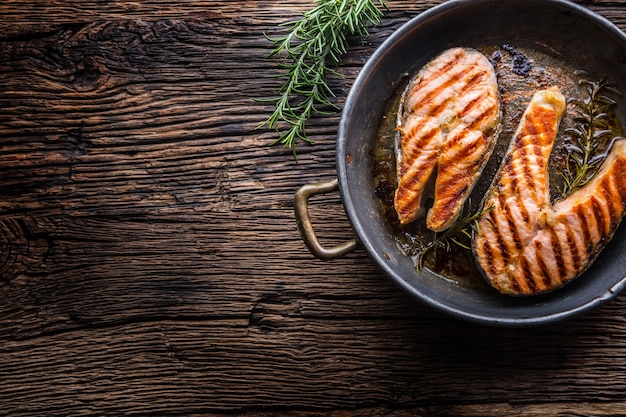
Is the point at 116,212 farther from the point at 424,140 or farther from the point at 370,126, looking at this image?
the point at 424,140

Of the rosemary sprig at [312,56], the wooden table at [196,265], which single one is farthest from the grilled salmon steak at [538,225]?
the rosemary sprig at [312,56]

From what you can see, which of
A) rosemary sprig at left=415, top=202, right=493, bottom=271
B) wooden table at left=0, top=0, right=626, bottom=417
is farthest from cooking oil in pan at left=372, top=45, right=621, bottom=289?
wooden table at left=0, top=0, right=626, bottom=417

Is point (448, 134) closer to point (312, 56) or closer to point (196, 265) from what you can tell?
point (312, 56)

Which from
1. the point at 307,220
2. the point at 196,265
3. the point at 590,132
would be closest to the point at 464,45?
the point at 590,132

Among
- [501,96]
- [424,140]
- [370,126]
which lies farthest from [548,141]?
[370,126]

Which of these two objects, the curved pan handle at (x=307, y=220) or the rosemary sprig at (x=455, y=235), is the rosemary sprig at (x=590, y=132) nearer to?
the rosemary sprig at (x=455, y=235)

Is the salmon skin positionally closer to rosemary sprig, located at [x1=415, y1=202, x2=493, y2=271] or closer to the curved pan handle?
rosemary sprig, located at [x1=415, y1=202, x2=493, y2=271]
